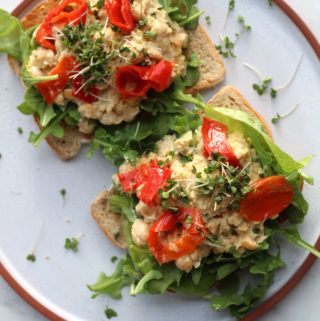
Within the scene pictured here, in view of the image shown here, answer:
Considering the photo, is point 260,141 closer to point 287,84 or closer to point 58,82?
point 287,84

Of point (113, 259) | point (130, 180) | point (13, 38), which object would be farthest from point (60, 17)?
point (113, 259)

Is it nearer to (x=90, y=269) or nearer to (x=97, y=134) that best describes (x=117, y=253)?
(x=90, y=269)

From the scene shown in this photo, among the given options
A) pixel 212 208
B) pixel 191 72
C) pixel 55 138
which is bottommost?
pixel 55 138

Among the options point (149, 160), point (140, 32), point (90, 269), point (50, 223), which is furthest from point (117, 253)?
point (140, 32)

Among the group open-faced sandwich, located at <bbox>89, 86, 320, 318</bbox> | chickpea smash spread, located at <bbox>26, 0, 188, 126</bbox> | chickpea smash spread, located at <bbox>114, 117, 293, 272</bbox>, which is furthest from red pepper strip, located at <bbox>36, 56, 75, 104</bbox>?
chickpea smash spread, located at <bbox>114, 117, 293, 272</bbox>

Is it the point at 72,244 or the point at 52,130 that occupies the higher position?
the point at 52,130
